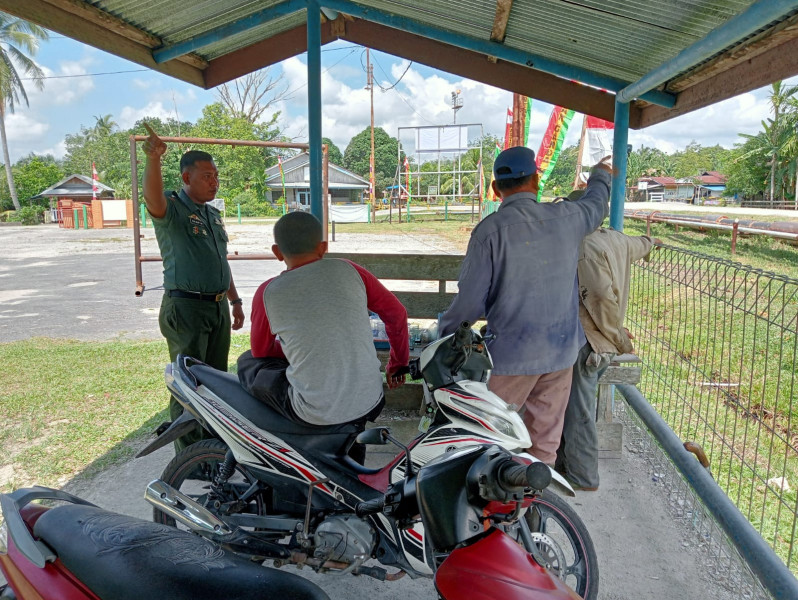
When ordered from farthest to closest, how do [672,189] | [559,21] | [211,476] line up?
[672,189] → [559,21] → [211,476]

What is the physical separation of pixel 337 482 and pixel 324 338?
2.14 ft

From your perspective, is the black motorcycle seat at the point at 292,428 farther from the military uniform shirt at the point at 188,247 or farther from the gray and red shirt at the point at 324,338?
the military uniform shirt at the point at 188,247

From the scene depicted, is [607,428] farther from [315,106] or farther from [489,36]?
[315,106]

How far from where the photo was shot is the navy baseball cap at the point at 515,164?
2.92 meters

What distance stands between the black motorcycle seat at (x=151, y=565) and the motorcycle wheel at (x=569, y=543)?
4.59 feet

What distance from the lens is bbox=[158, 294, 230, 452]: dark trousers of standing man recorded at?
3861 millimetres

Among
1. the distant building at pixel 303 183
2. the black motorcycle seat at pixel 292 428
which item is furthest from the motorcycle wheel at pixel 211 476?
the distant building at pixel 303 183

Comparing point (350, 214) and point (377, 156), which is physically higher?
point (377, 156)

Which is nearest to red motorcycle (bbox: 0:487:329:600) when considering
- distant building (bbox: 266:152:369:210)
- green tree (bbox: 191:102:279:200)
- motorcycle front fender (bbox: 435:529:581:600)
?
motorcycle front fender (bbox: 435:529:581:600)

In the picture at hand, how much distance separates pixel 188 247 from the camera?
3.85m

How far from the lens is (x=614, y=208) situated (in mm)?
4727

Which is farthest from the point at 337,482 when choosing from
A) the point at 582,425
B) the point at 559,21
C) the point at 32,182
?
the point at 32,182

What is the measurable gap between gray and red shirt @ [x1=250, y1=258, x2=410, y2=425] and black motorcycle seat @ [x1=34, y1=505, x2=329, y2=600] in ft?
3.21

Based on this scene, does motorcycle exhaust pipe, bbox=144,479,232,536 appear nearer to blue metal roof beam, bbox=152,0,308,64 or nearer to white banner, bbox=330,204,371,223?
blue metal roof beam, bbox=152,0,308,64
